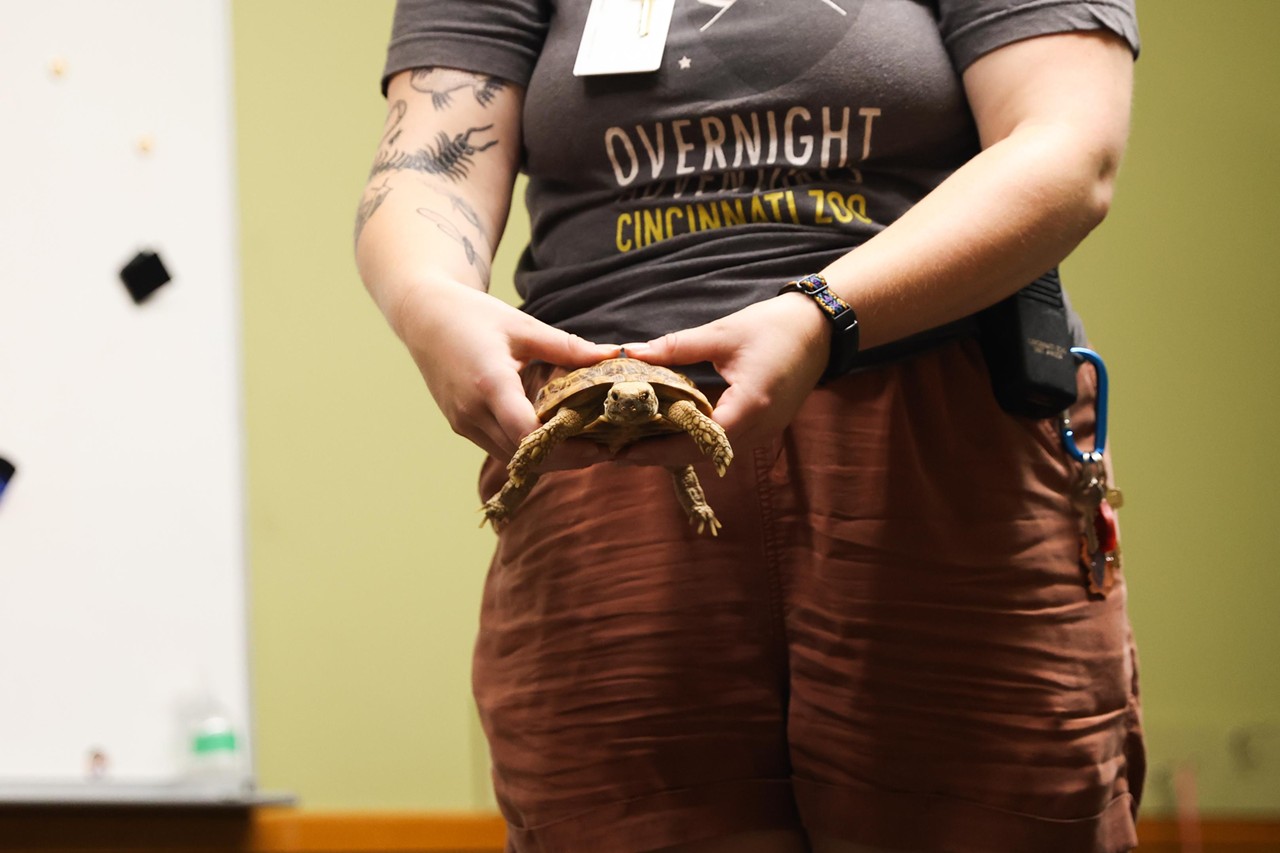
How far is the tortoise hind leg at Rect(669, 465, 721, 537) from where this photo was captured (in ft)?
2.72

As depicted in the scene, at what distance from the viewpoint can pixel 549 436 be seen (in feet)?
2.57

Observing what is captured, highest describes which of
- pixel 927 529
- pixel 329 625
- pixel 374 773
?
pixel 927 529

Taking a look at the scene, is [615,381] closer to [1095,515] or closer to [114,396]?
[1095,515]

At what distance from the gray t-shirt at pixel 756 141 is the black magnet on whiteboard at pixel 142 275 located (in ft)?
4.30

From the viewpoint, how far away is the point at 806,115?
0.88 m

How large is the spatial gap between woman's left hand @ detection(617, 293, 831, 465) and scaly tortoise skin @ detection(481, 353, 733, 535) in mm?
11

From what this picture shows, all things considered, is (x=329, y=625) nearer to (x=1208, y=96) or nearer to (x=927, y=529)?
(x=927, y=529)

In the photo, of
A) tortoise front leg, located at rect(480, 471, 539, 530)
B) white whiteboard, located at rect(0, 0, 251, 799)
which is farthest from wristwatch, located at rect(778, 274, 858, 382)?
white whiteboard, located at rect(0, 0, 251, 799)

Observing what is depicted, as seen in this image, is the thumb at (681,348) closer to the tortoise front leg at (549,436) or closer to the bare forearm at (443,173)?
the tortoise front leg at (549,436)

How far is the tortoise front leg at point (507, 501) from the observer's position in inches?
34.9

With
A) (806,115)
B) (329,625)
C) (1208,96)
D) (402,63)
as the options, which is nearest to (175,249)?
(329,625)

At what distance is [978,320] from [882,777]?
1.04 feet

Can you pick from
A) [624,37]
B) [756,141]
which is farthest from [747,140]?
[624,37]

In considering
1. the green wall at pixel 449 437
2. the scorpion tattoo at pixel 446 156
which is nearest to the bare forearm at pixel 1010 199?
the scorpion tattoo at pixel 446 156
